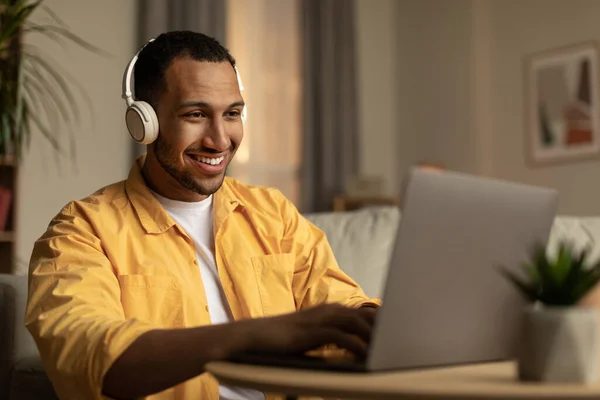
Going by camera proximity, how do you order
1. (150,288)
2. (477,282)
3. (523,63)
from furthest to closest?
(523,63) → (150,288) → (477,282)

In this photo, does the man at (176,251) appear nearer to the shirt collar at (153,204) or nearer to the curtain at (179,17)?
the shirt collar at (153,204)

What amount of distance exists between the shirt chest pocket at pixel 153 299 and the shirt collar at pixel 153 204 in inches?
4.6

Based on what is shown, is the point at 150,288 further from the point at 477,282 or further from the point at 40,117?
the point at 40,117

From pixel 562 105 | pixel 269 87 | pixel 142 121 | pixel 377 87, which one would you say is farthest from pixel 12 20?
pixel 377 87

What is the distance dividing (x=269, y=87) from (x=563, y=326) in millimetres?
4926

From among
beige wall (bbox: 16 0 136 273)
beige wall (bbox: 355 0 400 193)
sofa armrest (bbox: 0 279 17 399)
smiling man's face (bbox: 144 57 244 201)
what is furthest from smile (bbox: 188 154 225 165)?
beige wall (bbox: 355 0 400 193)

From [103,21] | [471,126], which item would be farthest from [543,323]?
[471,126]

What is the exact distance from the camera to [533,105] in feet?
17.9

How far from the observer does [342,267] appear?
7.18 ft

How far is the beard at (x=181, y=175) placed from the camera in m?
1.58

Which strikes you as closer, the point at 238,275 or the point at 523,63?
the point at 238,275

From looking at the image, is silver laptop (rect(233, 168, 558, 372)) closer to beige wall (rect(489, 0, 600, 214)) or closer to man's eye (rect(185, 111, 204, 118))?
man's eye (rect(185, 111, 204, 118))

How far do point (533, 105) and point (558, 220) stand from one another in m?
3.28

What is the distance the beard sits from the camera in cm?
158
